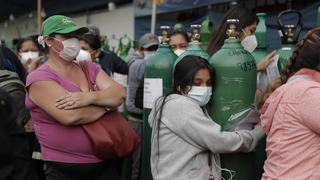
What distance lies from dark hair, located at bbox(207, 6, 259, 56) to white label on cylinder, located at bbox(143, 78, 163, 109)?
16.6 inches

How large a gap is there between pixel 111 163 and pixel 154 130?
1.52 ft

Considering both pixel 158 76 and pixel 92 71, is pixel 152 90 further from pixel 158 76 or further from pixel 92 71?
pixel 92 71

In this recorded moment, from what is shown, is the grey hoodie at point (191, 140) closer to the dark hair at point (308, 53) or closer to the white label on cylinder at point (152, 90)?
the dark hair at point (308, 53)

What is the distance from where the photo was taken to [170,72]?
325cm

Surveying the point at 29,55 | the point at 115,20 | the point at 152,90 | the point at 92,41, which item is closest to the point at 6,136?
the point at 152,90

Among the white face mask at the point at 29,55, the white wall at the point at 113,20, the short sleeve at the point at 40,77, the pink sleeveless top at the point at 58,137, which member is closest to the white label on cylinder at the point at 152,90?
the pink sleeveless top at the point at 58,137

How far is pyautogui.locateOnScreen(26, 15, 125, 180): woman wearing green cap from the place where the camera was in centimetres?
277

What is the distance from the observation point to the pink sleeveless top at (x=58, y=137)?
2.79 metres

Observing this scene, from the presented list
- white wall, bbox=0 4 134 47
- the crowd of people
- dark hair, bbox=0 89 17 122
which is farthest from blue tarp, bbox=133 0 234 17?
dark hair, bbox=0 89 17 122

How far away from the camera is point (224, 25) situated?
3.24 meters

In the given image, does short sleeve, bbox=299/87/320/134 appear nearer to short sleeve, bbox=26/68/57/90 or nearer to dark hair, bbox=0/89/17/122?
dark hair, bbox=0/89/17/122

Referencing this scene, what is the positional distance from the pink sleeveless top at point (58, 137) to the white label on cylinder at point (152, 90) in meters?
0.66

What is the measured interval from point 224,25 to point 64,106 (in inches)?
49.2

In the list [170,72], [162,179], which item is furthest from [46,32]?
[162,179]
